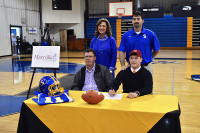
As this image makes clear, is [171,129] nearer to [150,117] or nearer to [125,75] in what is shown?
[150,117]

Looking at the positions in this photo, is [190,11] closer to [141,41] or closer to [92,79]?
[141,41]

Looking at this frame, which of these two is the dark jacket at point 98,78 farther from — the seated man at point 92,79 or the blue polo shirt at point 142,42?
the blue polo shirt at point 142,42

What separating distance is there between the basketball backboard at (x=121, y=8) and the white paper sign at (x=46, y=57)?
1308 centimetres

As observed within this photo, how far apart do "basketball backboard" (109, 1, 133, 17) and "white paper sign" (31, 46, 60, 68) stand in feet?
42.9

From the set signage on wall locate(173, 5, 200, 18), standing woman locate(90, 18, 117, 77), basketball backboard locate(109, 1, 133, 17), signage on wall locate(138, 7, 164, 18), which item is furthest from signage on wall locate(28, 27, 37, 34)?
standing woman locate(90, 18, 117, 77)

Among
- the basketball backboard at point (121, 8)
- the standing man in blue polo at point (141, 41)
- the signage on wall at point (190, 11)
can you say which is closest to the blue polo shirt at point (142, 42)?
the standing man in blue polo at point (141, 41)

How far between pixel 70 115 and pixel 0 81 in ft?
19.7

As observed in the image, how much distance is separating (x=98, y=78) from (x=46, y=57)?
1563 mm

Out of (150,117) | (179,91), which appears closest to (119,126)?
(150,117)

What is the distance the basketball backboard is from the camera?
55.0 ft

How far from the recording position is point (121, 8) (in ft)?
55.6

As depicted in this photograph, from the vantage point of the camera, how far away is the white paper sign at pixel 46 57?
177 inches

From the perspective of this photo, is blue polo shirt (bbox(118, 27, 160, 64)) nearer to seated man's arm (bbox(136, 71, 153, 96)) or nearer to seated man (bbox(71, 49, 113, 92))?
seated man (bbox(71, 49, 113, 92))

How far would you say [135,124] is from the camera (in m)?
2.25
